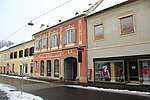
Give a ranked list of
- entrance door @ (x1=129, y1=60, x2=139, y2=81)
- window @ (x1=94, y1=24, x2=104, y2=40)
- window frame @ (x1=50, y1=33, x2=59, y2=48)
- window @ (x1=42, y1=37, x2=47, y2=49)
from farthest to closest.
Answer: window @ (x1=42, y1=37, x2=47, y2=49), window frame @ (x1=50, y1=33, x2=59, y2=48), window @ (x1=94, y1=24, x2=104, y2=40), entrance door @ (x1=129, y1=60, x2=139, y2=81)

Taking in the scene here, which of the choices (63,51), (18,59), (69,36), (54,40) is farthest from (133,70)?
(18,59)

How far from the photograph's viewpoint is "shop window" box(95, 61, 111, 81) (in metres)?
20.3

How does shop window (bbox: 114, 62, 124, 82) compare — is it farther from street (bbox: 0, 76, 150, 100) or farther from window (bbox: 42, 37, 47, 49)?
window (bbox: 42, 37, 47, 49)

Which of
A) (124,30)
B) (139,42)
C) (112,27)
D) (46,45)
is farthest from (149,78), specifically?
(46,45)

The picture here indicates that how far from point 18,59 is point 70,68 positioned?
24366 millimetres

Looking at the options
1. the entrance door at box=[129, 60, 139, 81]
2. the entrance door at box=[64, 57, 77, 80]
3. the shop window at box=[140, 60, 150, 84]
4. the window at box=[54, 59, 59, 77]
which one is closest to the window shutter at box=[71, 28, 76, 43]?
the entrance door at box=[64, 57, 77, 80]

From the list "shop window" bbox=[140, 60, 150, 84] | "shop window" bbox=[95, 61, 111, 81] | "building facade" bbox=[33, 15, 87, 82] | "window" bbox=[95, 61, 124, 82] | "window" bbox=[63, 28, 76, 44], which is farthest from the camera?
"window" bbox=[63, 28, 76, 44]

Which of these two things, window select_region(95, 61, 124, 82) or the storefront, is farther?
window select_region(95, 61, 124, 82)

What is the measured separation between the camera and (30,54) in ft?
134

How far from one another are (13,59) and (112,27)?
38239 mm

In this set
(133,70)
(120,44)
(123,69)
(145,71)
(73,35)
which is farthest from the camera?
(73,35)

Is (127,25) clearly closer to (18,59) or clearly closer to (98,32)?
(98,32)

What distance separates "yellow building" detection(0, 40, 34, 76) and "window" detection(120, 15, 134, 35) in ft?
63.9

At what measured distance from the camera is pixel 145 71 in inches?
663
